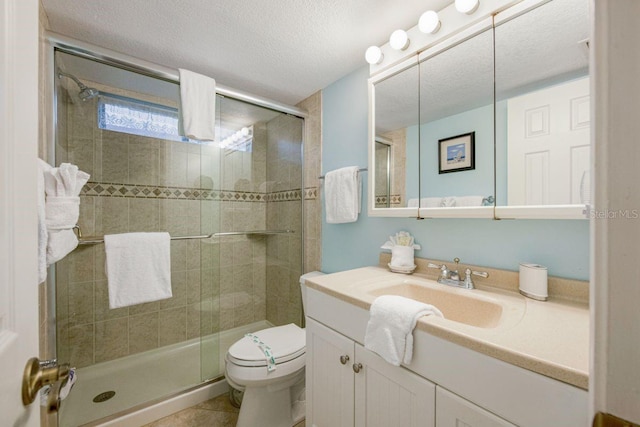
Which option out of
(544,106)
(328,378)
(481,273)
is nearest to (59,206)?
(328,378)

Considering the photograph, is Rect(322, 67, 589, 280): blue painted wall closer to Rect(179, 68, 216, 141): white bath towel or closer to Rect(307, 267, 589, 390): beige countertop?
Rect(307, 267, 589, 390): beige countertop

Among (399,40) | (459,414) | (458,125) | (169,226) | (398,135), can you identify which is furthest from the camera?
(169,226)

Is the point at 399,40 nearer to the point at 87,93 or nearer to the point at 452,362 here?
the point at 452,362

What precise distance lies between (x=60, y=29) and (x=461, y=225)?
7.35 feet

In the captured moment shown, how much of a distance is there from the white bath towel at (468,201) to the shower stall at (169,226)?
4.16 ft

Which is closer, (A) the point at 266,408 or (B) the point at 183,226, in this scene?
(A) the point at 266,408

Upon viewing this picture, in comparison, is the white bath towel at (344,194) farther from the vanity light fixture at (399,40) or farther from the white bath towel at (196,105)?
the white bath towel at (196,105)

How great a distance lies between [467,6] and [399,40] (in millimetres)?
303

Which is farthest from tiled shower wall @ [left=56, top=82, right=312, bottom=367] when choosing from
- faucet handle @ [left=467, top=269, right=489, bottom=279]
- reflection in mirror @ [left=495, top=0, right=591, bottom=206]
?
reflection in mirror @ [left=495, top=0, right=591, bottom=206]

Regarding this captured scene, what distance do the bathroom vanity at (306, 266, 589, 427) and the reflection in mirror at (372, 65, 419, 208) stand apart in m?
0.46

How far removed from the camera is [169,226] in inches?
78.6

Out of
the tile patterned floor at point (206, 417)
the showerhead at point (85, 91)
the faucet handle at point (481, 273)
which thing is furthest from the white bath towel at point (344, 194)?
the showerhead at point (85, 91)

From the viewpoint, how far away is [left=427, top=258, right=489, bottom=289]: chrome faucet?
1139mm

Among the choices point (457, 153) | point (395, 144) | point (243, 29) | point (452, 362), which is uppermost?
point (243, 29)
